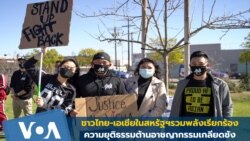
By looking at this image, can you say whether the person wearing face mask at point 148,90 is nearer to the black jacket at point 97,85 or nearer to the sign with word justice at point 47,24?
the black jacket at point 97,85

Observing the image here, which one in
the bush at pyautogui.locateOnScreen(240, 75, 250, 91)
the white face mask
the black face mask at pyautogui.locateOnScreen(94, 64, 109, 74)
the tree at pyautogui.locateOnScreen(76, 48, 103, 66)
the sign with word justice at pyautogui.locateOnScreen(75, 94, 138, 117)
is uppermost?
the tree at pyautogui.locateOnScreen(76, 48, 103, 66)

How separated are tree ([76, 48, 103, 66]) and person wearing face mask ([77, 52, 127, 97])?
192 feet

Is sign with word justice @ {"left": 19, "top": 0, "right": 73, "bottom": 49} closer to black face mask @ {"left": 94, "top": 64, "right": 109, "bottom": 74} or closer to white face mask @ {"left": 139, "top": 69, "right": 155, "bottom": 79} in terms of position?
black face mask @ {"left": 94, "top": 64, "right": 109, "bottom": 74}

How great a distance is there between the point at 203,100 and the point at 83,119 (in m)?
1.51

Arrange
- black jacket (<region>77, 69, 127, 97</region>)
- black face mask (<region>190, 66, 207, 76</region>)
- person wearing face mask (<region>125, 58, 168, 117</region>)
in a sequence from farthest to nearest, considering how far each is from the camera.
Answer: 1. person wearing face mask (<region>125, 58, 168, 117</region>)
2. black jacket (<region>77, 69, 127, 97</region>)
3. black face mask (<region>190, 66, 207, 76</region>)

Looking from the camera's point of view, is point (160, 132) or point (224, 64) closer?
point (160, 132)

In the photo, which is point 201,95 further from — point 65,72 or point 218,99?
point 65,72

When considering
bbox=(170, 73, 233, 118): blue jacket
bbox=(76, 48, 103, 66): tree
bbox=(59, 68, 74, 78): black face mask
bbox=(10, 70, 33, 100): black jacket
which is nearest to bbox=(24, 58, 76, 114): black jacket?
bbox=(59, 68, 74, 78): black face mask

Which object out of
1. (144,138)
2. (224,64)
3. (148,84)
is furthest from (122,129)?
(224,64)

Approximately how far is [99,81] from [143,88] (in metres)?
0.66

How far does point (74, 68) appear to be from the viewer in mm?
4906

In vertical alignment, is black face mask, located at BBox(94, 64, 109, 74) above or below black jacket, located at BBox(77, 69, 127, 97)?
above

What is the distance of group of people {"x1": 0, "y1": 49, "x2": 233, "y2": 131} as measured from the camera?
455 centimetres

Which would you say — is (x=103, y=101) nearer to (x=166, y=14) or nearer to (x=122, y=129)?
(x=122, y=129)
